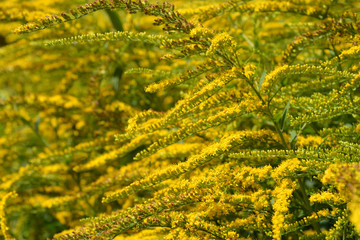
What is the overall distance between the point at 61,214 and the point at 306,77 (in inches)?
77.0

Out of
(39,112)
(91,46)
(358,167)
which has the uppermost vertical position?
(91,46)

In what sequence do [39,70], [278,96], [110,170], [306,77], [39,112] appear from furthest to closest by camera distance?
1. [39,70]
2. [39,112]
3. [110,170]
4. [306,77]
5. [278,96]

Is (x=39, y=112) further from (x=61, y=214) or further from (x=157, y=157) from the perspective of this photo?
(x=157, y=157)

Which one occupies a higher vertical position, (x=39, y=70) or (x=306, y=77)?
(x=39, y=70)

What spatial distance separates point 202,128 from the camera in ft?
4.99

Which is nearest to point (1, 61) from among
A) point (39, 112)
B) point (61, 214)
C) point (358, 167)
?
point (39, 112)

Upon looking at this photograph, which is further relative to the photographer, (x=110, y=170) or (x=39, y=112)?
(x=39, y=112)

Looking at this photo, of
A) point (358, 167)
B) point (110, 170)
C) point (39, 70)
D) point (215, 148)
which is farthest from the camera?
point (39, 70)

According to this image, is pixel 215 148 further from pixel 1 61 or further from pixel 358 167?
pixel 1 61

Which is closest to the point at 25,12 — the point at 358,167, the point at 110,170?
the point at 110,170

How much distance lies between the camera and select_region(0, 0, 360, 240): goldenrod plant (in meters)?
1.34

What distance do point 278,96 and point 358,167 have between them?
2.48 feet

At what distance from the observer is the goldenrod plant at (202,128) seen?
1.34m

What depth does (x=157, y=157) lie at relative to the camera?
6.66ft
